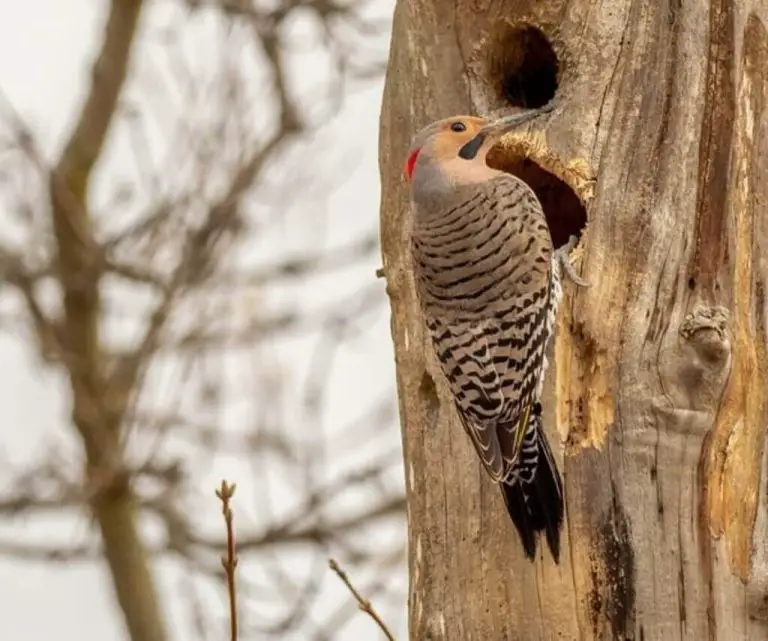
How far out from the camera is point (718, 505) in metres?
3.14

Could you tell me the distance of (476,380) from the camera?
3.36 metres

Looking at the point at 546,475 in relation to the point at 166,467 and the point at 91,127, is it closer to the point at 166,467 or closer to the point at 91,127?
the point at 166,467

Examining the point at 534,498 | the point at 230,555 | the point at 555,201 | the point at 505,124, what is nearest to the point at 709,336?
the point at 534,498

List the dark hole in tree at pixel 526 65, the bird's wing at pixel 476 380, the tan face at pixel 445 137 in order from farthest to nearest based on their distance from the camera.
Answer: the dark hole in tree at pixel 526 65
the tan face at pixel 445 137
the bird's wing at pixel 476 380

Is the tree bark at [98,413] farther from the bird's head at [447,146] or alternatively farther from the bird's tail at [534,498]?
the bird's tail at [534,498]

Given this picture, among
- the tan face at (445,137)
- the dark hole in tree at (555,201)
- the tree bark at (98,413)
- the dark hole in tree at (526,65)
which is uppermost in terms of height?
the dark hole in tree at (526,65)

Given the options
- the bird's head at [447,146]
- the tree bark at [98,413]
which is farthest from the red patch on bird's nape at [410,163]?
the tree bark at [98,413]

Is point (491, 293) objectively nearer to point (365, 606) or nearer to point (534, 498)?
point (534, 498)

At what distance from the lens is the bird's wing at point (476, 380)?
323cm

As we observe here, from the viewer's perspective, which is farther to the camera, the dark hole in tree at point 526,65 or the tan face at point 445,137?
the dark hole in tree at point 526,65

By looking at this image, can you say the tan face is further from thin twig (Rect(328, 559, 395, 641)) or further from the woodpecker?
thin twig (Rect(328, 559, 395, 641))

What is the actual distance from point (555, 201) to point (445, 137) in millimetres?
564

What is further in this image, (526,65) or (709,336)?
(526,65)

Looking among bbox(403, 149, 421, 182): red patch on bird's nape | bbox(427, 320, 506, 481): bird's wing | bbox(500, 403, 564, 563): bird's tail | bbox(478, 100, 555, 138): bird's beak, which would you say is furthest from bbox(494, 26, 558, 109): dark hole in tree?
bbox(500, 403, 564, 563): bird's tail
